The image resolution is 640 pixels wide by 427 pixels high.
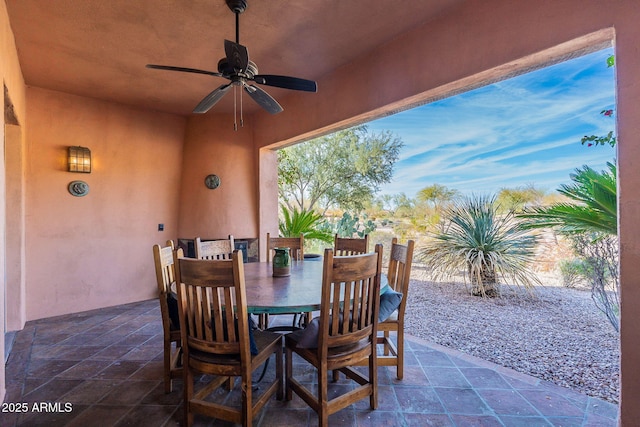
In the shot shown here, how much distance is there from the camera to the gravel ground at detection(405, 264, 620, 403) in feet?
7.06

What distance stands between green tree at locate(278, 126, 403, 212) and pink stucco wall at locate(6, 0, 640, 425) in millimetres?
1868

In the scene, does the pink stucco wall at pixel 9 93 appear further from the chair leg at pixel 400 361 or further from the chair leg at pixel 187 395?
the chair leg at pixel 400 361

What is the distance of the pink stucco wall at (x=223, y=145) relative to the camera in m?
1.49

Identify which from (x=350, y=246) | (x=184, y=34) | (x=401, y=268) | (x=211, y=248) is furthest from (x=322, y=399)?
(x=184, y=34)

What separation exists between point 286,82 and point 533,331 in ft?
10.7

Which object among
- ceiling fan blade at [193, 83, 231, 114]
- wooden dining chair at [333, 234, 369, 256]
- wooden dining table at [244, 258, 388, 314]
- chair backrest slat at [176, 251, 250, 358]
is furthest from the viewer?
wooden dining chair at [333, 234, 369, 256]

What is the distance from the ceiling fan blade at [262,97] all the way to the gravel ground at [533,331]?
2.62 m

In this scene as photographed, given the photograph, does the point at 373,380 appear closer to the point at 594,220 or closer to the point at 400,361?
the point at 400,361

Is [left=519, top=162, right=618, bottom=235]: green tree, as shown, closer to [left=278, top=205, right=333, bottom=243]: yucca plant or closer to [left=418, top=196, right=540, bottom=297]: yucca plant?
[left=418, top=196, right=540, bottom=297]: yucca plant

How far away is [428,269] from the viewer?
4395 mm

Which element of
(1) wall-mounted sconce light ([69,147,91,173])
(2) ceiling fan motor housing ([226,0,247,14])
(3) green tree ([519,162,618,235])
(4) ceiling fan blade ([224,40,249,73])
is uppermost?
(2) ceiling fan motor housing ([226,0,247,14])

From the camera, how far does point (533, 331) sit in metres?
2.85

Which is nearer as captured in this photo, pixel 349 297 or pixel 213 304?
pixel 213 304

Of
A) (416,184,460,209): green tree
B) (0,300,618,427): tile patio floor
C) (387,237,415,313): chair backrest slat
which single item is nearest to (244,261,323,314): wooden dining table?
(387,237,415,313): chair backrest slat
